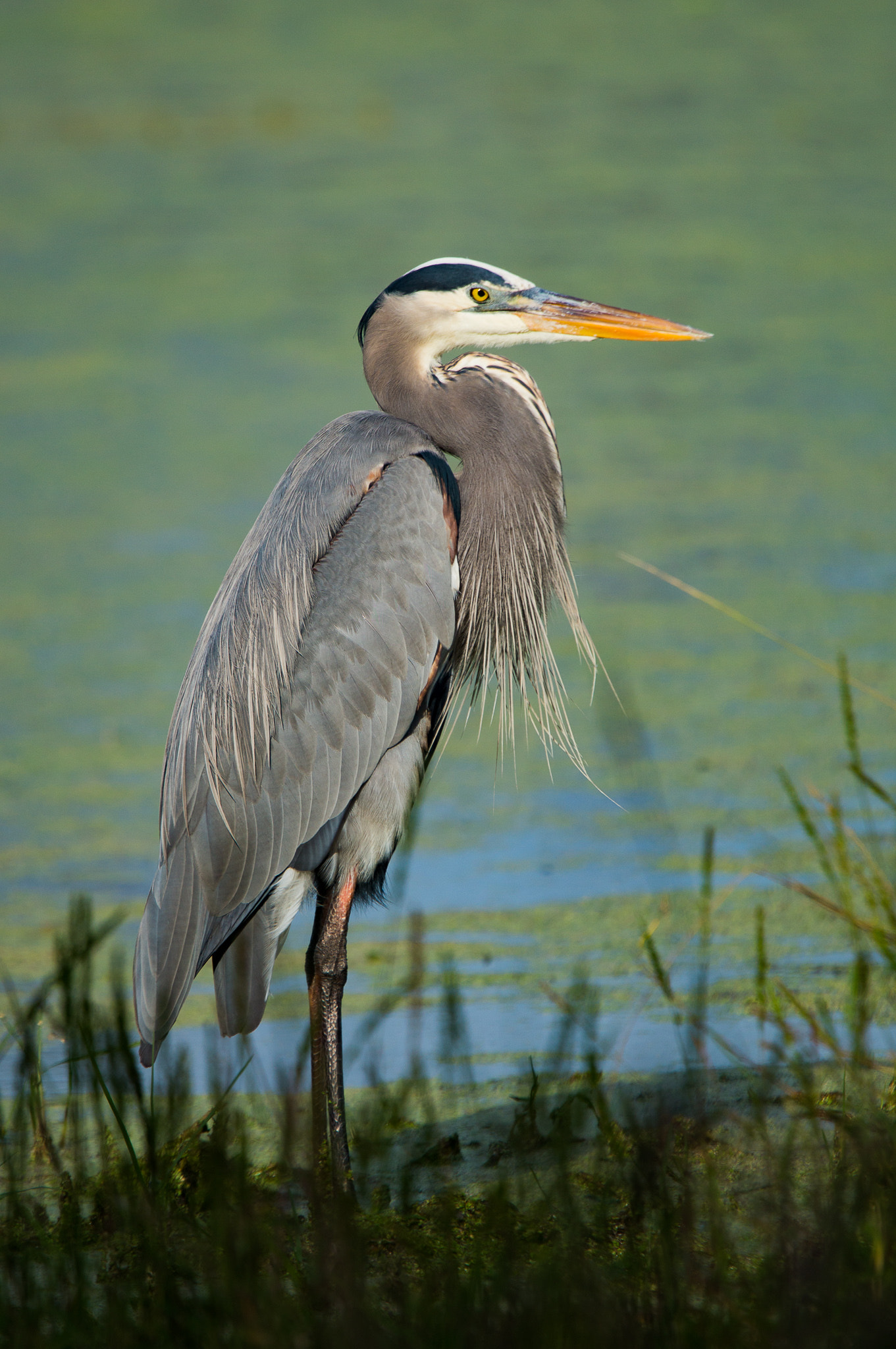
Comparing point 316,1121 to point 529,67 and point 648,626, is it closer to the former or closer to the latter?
point 648,626

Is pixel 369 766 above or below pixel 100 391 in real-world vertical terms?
below

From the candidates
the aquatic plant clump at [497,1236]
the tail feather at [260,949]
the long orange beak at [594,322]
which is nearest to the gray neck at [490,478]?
the long orange beak at [594,322]

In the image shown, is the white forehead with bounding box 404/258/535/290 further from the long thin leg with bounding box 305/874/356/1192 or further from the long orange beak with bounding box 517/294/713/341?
the long thin leg with bounding box 305/874/356/1192

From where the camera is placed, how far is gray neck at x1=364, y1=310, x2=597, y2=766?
128 inches

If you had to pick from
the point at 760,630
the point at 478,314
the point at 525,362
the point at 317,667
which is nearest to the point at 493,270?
the point at 478,314

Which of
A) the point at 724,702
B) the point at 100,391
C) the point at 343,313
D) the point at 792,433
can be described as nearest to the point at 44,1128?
the point at 724,702

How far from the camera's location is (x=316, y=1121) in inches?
111

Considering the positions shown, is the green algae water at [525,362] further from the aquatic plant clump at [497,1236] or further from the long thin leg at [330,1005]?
the long thin leg at [330,1005]

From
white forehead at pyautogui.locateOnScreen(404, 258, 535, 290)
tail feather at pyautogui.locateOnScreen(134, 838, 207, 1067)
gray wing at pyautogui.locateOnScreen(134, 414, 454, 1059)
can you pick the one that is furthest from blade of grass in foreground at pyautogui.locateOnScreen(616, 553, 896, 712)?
tail feather at pyautogui.locateOnScreen(134, 838, 207, 1067)

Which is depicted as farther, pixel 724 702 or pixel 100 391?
pixel 100 391

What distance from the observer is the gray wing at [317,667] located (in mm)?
2990

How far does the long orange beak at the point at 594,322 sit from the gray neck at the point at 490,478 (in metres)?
0.12

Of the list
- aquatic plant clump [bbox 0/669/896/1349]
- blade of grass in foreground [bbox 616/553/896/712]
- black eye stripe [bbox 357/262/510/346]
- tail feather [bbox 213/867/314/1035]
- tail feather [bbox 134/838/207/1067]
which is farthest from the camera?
black eye stripe [bbox 357/262/510/346]

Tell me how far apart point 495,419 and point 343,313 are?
603 cm
